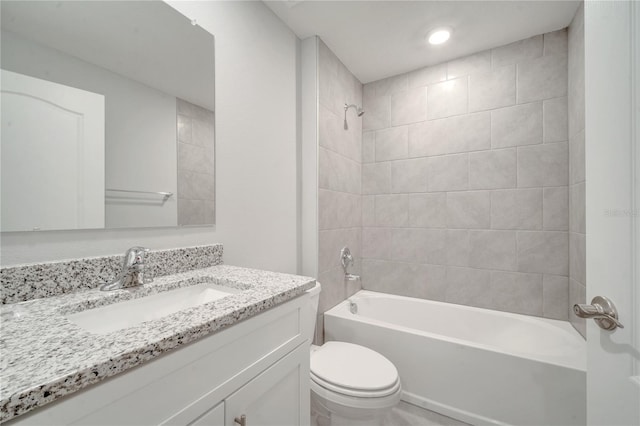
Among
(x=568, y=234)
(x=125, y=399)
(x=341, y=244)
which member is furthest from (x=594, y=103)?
(x=341, y=244)

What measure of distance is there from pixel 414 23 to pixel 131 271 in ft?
6.71

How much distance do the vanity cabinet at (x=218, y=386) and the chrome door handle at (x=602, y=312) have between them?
761 mm

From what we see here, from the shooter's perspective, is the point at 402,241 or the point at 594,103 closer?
the point at 594,103

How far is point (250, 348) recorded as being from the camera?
732mm

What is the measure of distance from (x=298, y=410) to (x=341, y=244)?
132cm

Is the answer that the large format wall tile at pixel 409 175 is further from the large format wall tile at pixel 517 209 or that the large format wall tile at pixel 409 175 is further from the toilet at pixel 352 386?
the toilet at pixel 352 386

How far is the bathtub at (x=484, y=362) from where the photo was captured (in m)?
1.30

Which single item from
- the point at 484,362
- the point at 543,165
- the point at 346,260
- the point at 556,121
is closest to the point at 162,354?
the point at 484,362

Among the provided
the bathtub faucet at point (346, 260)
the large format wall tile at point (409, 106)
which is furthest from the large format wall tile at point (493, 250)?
the large format wall tile at point (409, 106)

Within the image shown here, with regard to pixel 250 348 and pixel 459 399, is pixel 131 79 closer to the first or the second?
pixel 250 348

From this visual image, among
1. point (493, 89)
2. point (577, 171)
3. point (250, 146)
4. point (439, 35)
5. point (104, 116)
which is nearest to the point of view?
point (104, 116)

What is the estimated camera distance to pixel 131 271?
88 centimetres

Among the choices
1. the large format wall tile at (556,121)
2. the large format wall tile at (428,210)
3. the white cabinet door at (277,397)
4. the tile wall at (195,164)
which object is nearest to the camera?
the white cabinet door at (277,397)

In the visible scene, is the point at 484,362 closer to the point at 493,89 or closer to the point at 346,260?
the point at 346,260
